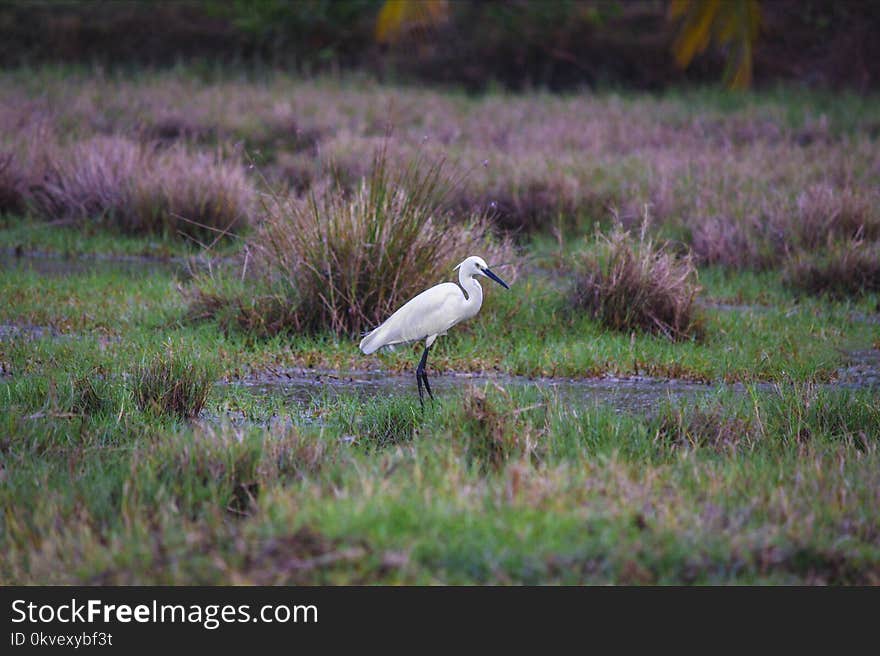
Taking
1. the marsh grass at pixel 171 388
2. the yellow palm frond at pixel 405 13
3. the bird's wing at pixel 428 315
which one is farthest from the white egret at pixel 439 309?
the yellow palm frond at pixel 405 13

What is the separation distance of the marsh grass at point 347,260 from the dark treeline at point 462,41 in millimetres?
14256

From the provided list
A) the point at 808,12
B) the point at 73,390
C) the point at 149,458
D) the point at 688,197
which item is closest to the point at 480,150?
the point at 688,197

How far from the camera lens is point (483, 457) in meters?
4.86

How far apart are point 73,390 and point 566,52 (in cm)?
1860

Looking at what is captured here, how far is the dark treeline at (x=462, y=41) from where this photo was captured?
22.0 m

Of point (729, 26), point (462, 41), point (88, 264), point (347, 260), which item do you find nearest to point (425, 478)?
point (347, 260)

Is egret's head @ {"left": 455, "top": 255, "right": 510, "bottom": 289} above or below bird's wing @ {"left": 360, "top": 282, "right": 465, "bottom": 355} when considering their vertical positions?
above

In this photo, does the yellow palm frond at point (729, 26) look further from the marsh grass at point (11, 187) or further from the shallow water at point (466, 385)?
the shallow water at point (466, 385)

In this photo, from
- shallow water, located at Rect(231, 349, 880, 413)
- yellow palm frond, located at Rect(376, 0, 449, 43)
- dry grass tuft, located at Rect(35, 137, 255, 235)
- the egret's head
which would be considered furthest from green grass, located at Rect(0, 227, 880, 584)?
yellow palm frond, located at Rect(376, 0, 449, 43)

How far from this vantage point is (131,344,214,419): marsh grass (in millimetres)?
5605

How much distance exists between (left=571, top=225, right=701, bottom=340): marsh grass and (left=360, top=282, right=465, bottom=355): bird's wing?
86.1 inches

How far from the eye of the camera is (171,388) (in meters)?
5.64

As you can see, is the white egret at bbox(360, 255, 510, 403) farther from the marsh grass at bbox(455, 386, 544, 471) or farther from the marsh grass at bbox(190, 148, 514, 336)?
the marsh grass at bbox(190, 148, 514, 336)

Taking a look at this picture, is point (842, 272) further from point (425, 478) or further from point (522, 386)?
point (425, 478)
